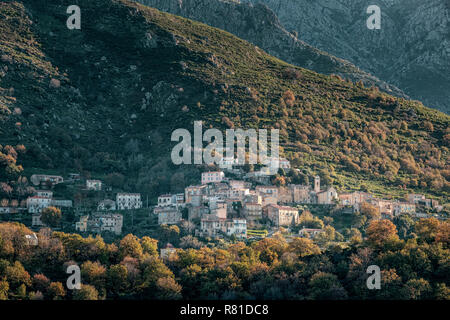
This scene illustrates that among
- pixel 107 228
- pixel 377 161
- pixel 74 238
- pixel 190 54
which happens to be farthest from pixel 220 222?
pixel 190 54

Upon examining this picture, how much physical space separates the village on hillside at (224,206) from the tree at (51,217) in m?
0.46

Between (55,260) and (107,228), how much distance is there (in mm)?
20520

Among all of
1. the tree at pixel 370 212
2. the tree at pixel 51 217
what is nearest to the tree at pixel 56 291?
the tree at pixel 51 217

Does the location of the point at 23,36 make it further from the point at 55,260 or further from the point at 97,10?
the point at 55,260

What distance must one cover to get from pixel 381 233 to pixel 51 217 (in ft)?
136

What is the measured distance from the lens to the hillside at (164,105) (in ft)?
421

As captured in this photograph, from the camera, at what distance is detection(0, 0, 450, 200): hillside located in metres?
128

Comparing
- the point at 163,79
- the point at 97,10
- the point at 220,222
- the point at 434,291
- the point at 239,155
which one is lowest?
the point at 434,291

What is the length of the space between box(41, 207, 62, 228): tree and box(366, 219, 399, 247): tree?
1549 inches

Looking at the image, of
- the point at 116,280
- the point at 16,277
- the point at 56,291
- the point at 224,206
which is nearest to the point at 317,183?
the point at 224,206

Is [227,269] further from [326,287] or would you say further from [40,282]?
[40,282]

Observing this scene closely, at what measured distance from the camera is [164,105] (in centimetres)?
14488

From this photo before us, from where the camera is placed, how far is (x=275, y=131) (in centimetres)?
13412

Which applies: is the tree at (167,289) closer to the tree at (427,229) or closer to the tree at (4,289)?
the tree at (4,289)
